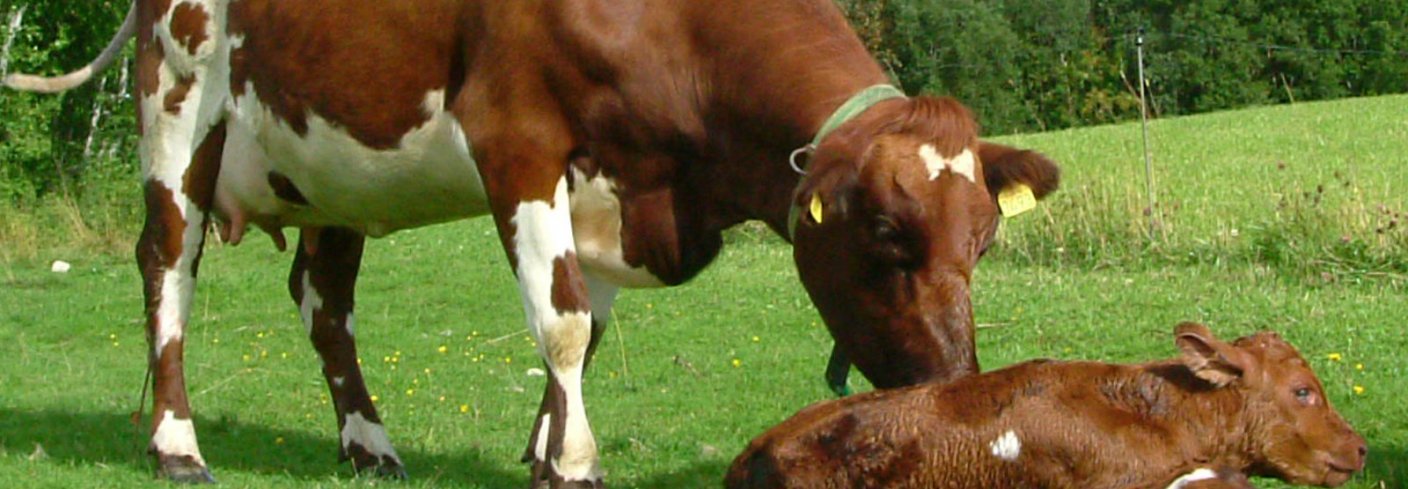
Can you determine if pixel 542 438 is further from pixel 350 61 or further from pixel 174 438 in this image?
pixel 350 61

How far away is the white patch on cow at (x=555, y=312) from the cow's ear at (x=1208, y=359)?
260 centimetres

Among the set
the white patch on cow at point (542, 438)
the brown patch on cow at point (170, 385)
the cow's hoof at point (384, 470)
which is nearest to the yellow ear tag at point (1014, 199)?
the white patch on cow at point (542, 438)

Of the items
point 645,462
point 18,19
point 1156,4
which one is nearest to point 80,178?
point 18,19

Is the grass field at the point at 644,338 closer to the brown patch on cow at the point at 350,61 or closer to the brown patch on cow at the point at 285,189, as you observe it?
the brown patch on cow at the point at 285,189

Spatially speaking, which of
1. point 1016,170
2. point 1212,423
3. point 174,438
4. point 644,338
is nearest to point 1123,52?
point 644,338

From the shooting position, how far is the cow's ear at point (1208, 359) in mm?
5176

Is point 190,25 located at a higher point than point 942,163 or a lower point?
higher

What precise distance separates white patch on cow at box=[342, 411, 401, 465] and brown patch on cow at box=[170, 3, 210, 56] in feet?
5.92

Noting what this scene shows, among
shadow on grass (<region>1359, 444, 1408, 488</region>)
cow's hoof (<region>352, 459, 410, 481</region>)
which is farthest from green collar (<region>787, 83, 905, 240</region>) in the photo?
cow's hoof (<region>352, 459, 410, 481</region>)

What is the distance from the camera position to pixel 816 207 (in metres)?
6.23

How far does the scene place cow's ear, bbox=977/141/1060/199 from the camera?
21.1 ft

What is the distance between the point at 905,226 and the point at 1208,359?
1220 mm

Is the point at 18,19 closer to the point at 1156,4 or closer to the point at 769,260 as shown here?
the point at 769,260

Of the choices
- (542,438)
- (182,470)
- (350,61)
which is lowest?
(542,438)
